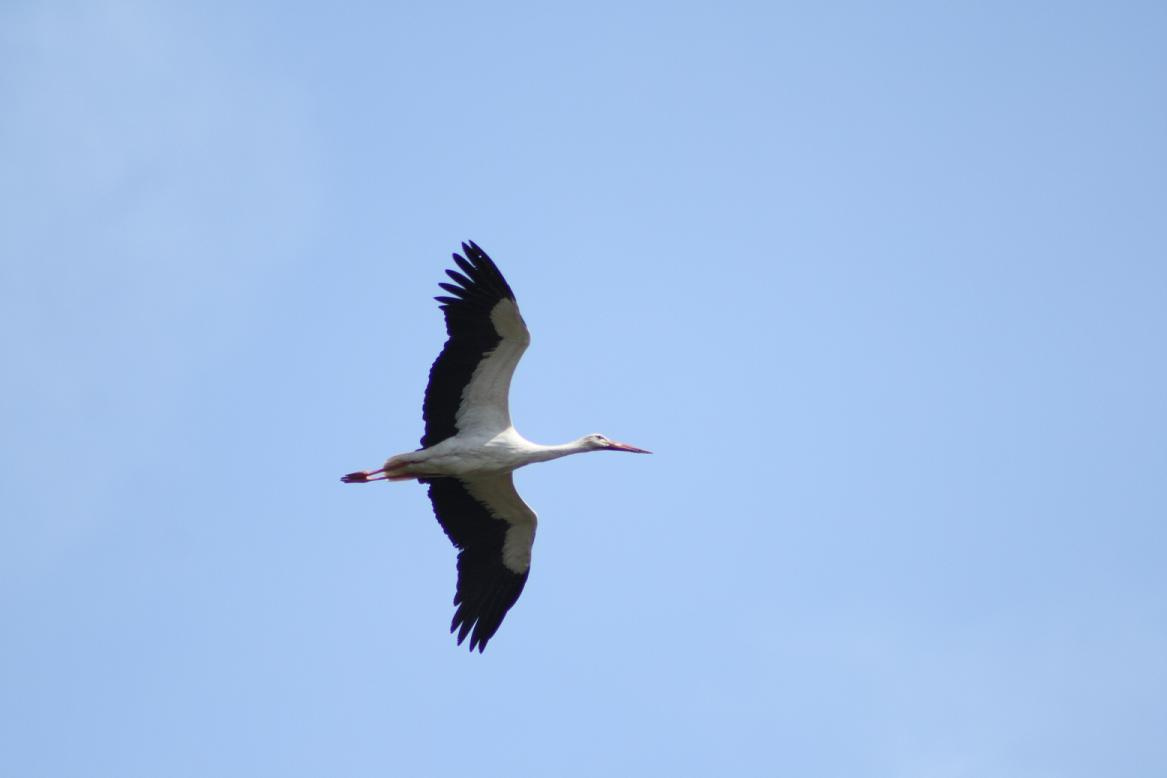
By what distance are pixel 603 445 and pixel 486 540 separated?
1.91 metres

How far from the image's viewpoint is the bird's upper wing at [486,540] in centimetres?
1716

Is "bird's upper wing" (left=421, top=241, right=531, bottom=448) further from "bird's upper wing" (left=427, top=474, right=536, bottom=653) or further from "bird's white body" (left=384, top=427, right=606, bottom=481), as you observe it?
"bird's upper wing" (left=427, top=474, right=536, bottom=653)

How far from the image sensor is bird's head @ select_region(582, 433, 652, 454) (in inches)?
696

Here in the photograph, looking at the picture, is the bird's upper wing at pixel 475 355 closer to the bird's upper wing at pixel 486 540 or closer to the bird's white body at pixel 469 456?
the bird's white body at pixel 469 456

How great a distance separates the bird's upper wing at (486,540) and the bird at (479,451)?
1 cm

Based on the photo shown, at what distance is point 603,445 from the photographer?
17766 mm

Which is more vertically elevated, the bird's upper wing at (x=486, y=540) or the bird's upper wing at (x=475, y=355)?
the bird's upper wing at (x=475, y=355)

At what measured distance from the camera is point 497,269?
52.5 ft

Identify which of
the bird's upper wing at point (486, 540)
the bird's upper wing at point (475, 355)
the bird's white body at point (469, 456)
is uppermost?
the bird's upper wing at point (475, 355)

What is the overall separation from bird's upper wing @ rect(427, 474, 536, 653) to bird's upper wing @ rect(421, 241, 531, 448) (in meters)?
0.87

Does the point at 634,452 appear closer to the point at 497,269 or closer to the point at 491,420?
the point at 491,420

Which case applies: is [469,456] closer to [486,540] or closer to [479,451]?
[479,451]

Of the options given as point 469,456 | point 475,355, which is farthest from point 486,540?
point 475,355

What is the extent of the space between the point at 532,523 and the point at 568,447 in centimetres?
106
